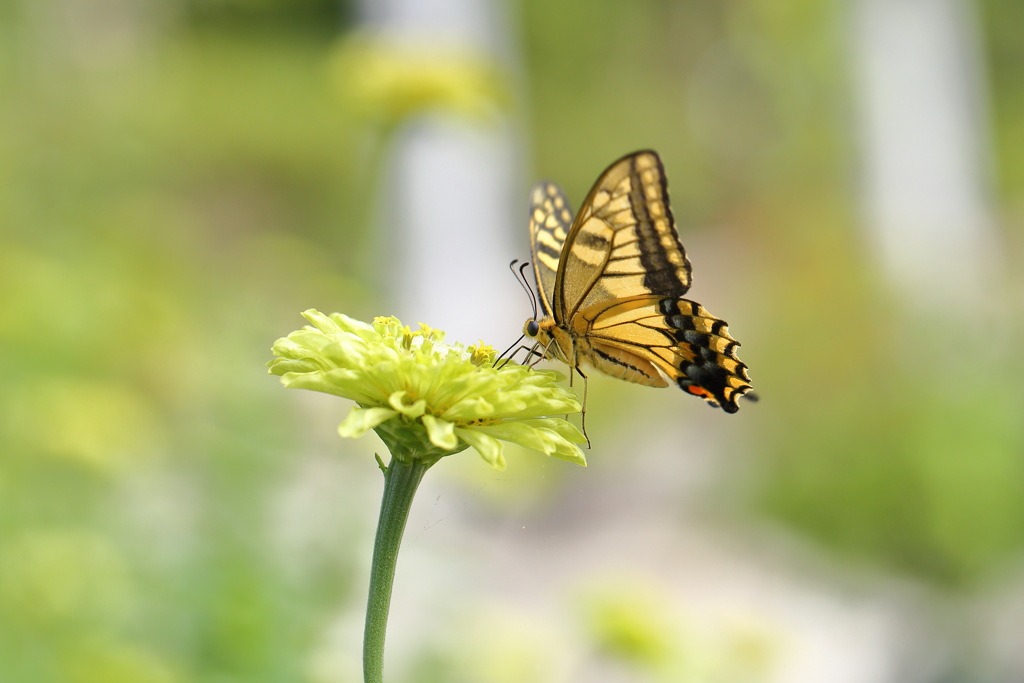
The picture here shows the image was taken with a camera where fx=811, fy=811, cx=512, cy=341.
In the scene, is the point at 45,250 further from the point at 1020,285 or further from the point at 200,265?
the point at 1020,285

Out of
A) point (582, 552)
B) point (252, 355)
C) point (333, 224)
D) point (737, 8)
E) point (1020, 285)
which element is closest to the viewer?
point (252, 355)

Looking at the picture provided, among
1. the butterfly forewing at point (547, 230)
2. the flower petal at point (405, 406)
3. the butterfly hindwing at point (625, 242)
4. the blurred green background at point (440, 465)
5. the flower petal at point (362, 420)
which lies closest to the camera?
the flower petal at point (362, 420)

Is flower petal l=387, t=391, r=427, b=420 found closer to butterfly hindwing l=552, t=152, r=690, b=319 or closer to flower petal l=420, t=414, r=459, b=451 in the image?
flower petal l=420, t=414, r=459, b=451

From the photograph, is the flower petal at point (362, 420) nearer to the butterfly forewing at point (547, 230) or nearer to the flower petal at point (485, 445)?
the flower petal at point (485, 445)

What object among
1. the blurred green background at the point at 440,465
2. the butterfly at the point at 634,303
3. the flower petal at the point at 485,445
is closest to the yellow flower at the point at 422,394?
the flower petal at the point at 485,445

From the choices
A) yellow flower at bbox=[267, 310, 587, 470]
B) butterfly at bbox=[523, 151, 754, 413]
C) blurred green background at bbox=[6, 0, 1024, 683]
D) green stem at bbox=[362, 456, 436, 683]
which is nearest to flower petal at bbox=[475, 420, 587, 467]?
yellow flower at bbox=[267, 310, 587, 470]

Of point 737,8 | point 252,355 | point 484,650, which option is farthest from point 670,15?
point 484,650

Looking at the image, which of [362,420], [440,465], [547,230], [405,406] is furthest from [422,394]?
[440,465]
